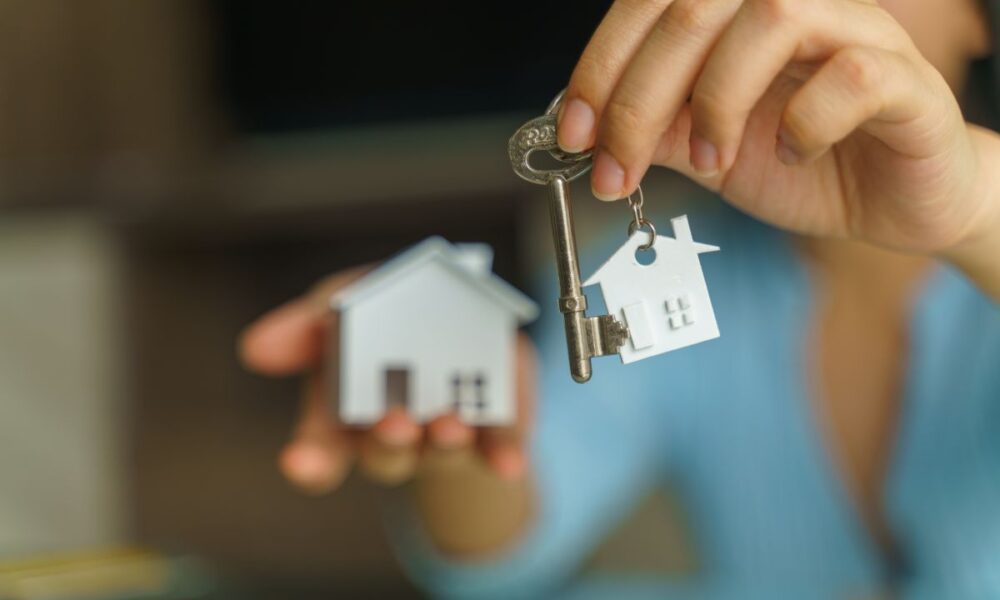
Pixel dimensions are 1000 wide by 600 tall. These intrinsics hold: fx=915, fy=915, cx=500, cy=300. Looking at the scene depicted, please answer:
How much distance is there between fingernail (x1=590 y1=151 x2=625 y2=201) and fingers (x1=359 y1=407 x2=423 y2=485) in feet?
0.58

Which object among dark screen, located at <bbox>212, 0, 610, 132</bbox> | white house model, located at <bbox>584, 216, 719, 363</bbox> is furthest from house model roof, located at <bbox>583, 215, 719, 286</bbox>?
dark screen, located at <bbox>212, 0, 610, 132</bbox>

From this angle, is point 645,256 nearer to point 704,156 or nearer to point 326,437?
point 704,156

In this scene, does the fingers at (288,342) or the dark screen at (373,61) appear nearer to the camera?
the fingers at (288,342)

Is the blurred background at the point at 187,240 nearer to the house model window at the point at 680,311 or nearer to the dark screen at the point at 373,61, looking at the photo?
the dark screen at the point at 373,61

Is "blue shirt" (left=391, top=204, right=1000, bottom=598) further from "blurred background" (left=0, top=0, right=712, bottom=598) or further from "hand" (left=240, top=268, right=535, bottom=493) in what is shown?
"blurred background" (left=0, top=0, right=712, bottom=598)

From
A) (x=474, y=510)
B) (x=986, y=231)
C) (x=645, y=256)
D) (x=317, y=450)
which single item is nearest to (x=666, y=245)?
(x=645, y=256)

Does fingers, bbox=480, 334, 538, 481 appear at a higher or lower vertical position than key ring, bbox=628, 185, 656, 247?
lower

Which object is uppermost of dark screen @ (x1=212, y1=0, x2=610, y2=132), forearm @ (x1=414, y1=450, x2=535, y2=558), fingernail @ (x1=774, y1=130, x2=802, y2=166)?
dark screen @ (x1=212, y1=0, x2=610, y2=132)

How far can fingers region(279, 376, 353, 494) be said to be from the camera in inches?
16.9

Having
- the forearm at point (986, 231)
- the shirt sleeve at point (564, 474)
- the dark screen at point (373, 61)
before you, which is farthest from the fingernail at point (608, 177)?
the dark screen at point (373, 61)

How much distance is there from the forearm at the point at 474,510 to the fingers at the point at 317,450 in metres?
0.19

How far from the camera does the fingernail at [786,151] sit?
24cm

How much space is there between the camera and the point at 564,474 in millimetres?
701

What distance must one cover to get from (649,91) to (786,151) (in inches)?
1.5
